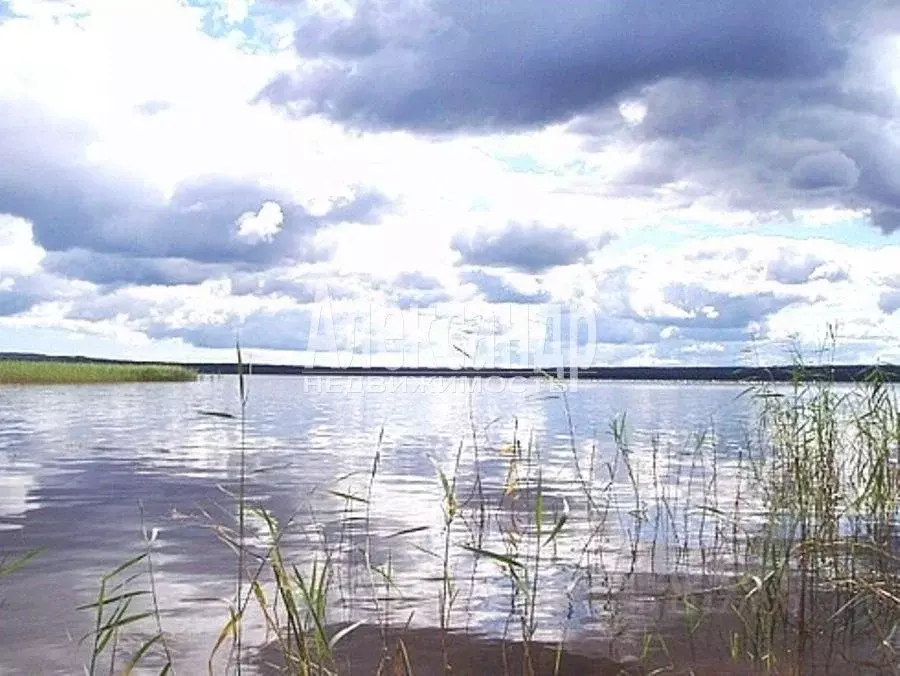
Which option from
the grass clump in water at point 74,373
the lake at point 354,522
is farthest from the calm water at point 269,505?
the grass clump in water at point 74,373

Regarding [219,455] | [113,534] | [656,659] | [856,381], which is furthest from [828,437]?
[219,455]

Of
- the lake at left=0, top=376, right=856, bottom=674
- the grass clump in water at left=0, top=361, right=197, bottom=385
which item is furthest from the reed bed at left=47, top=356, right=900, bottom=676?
the grass clump in water at left=0, top=361, right=197, bottom=385

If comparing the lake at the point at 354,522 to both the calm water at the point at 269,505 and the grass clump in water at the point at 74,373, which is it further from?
the grass clump in water at the point at 74,373

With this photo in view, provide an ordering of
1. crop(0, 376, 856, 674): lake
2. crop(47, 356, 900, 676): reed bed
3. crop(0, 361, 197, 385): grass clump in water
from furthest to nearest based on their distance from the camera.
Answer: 1. crop(0, 361, 197, 385): grass clump in water
2. crop(0, 376, 856, 674): lake
3. crop(47, 356, 900, 676): reed bed

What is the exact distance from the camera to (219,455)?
21.0 metres

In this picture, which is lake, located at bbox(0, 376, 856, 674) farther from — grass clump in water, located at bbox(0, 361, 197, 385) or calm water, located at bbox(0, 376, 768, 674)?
grass clump in water, located at bbox(0, 361, 197, 385)

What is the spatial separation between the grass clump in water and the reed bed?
52.8 m

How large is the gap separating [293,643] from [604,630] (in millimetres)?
2232

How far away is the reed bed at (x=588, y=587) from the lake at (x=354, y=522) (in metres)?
0.06

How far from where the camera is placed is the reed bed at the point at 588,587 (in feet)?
22.6

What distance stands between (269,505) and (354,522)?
205cm

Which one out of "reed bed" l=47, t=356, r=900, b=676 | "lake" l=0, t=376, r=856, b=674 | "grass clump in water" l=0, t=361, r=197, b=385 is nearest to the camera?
"reed bed" l=47, t=356, r=900, b=676

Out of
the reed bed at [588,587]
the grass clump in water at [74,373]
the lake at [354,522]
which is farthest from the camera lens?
the grass clump in water at [74,373]

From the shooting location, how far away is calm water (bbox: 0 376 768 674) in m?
8.48
